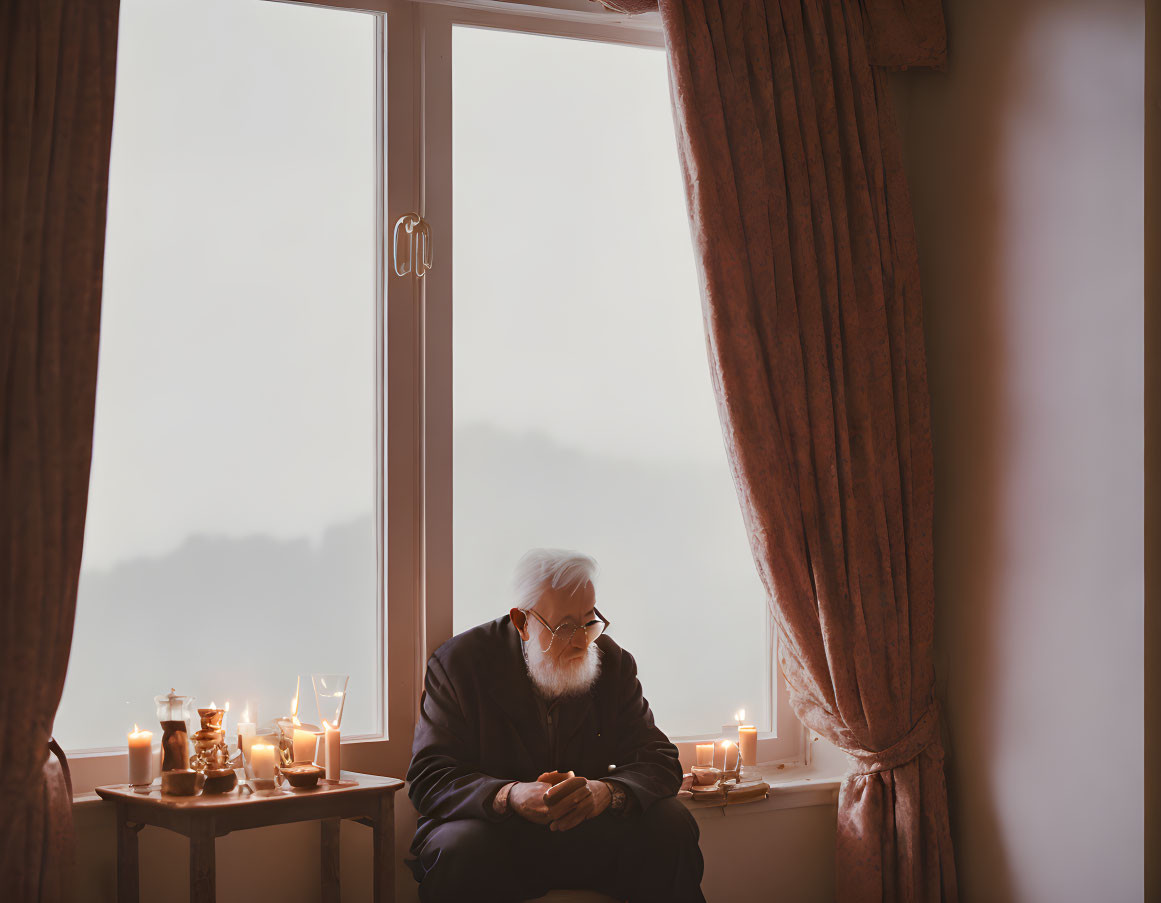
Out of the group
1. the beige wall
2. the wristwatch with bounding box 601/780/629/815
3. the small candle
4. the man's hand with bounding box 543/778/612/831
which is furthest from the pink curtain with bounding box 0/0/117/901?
the beige wall

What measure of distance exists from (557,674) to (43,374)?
1.30m

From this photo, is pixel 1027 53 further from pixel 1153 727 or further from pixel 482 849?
pixel 482 849

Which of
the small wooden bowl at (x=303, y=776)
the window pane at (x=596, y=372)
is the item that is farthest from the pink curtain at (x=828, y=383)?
the small wooden bowl at (x=303, y=776)

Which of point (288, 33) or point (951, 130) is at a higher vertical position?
point (288, 33)

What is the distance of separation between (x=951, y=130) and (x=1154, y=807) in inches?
71.3

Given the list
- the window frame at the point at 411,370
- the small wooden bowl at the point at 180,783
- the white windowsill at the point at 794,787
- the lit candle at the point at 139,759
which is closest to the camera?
the small wooden bowl at the point at 180,783

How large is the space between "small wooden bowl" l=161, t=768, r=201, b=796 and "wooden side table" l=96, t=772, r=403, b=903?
0.01 meters

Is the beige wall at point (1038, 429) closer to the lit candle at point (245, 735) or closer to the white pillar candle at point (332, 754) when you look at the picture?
the white pillar candle at point (332, 754)

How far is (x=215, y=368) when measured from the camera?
2.52 m

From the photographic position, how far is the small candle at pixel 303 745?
7.59 feet

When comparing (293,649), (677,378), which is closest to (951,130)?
(677,378)

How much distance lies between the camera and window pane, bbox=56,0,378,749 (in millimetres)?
2438

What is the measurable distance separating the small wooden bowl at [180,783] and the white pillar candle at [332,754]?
0.96 feet

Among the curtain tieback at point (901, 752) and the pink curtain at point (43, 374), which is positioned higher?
the pink curtain at point (43, 374)
